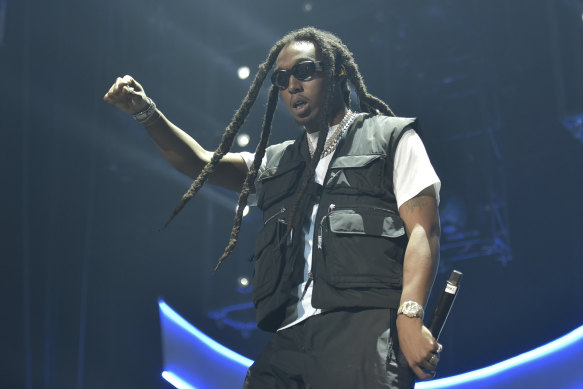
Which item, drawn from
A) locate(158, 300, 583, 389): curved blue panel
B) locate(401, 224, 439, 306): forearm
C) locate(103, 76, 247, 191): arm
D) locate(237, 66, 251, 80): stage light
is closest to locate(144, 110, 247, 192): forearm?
locate(103, 76, 247, 191): arm

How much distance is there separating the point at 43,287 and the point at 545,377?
3.57m

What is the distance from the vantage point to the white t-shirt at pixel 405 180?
6.98 feet

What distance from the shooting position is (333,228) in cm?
215

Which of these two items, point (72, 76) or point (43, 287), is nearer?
point (43, 287)

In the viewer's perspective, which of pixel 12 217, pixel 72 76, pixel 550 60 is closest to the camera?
pixel 550 60

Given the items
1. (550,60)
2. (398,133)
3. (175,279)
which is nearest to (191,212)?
(175,279)

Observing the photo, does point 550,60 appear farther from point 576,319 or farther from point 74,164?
point 74,164

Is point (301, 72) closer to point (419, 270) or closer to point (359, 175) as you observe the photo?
point (359, 175)

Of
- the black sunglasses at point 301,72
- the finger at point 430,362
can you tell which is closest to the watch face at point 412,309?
the finger at point 430,362

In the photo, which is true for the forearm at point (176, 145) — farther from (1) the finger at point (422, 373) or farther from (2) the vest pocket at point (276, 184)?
(1) the finger at point (422, 373)

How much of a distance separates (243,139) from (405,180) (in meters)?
3.34

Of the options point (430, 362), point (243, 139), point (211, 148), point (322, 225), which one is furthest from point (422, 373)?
Answer: point (211, 148)

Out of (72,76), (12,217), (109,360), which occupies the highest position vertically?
(72,76)

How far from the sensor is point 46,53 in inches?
219
